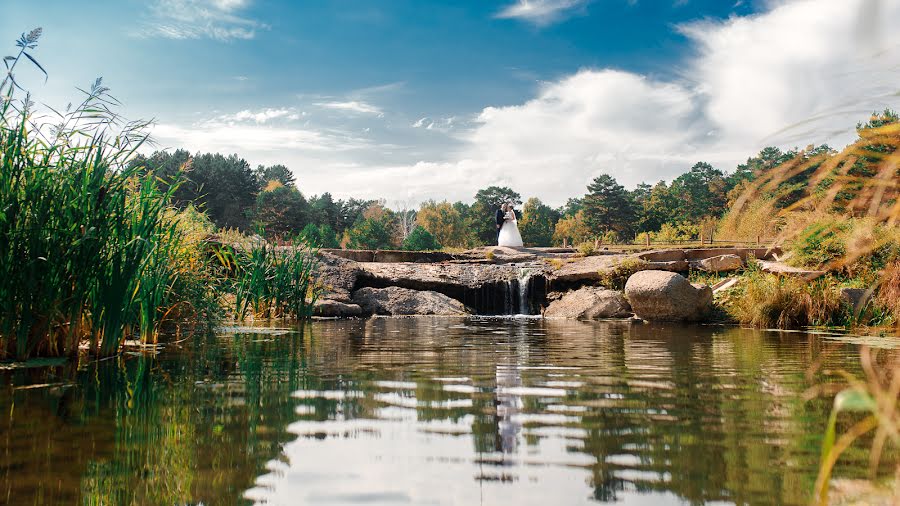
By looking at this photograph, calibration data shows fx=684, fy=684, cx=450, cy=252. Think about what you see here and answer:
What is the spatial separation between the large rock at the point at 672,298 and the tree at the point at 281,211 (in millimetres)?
47730


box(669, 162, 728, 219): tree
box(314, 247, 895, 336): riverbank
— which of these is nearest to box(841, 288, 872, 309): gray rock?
box(314, 247, 895, 336): riverbank

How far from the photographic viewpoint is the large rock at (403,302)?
653 inches

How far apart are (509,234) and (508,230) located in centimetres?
23

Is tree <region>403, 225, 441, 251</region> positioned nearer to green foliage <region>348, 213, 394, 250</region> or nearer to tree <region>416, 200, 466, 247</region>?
green foliage <region>348, 213, 394, 250</region>

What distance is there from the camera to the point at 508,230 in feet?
94.0

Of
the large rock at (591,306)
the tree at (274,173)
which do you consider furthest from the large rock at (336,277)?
the tree at (274,173)

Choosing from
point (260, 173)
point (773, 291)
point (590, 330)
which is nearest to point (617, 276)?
point (773, 291)

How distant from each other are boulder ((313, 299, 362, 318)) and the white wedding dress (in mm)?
13326

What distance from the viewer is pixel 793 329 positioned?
11672 mm

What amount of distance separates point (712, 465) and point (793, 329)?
33.5 ft

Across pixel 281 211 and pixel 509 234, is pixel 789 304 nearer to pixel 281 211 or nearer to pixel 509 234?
pixel 509 234

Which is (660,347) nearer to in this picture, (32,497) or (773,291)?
(773,291)

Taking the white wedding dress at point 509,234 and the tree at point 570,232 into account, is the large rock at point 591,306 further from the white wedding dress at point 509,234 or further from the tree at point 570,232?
the tree at point 570,232

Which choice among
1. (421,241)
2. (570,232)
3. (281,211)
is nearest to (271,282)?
(421,241)
